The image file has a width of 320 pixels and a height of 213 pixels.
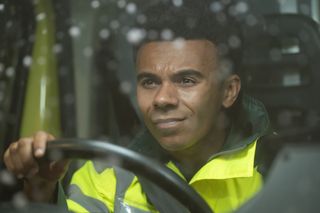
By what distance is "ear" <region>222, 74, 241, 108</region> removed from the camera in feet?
3.69

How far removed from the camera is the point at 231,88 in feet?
3.70

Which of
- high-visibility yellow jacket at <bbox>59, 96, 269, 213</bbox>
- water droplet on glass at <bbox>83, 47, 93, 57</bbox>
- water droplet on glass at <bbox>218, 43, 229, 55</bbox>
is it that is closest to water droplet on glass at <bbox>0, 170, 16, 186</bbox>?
high-visibility yellow jacket at <bbox>59, 96, 269, 213</bbox>

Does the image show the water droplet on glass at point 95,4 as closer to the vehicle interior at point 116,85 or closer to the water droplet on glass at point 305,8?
the vehicle interior at point 116,85

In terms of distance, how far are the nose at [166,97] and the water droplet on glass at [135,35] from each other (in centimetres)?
17

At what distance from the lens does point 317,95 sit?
1.12 meters

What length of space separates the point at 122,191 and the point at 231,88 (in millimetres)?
310

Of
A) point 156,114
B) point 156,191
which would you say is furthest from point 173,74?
Answer: point 156,191

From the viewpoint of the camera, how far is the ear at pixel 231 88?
1.12 metres

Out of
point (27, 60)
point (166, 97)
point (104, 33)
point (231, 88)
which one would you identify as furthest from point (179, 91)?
point (27, 60)

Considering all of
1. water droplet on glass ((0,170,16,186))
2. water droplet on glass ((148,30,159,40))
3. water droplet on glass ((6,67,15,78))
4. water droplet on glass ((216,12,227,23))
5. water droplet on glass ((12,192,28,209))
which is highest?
water droplet on glass ((216,12,227,23))

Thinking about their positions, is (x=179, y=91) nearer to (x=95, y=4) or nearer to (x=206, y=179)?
(x=206, y=179)

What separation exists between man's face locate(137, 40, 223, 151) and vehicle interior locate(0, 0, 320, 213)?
65mm

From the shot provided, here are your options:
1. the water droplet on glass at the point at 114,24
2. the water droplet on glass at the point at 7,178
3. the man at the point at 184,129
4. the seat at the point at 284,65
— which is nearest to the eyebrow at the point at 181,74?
the man at the point at 184,129

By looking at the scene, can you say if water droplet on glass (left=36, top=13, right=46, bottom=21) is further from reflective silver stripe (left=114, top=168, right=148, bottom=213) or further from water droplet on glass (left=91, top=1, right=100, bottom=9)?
reflective silver stripe (left=114, top=168, right=148, bottom=213)
